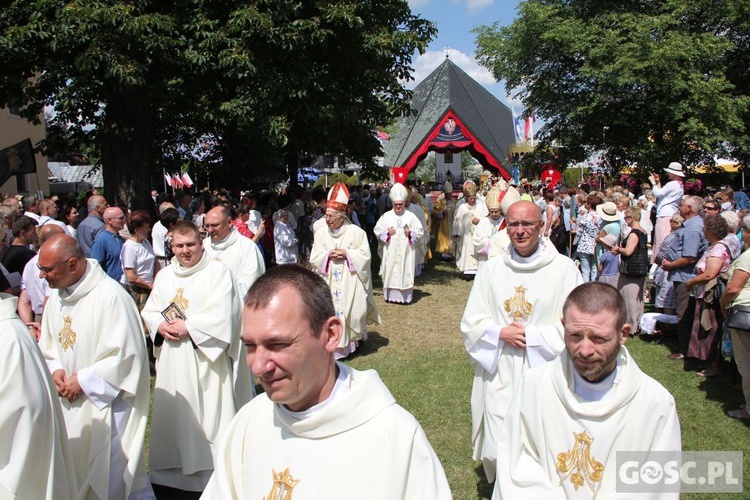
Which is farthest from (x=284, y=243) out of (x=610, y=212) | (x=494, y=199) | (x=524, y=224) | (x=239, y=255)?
(x=524, y=224)

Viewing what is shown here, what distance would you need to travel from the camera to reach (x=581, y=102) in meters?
22.8

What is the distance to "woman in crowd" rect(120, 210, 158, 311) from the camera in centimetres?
701

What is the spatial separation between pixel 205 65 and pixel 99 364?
25.5ft

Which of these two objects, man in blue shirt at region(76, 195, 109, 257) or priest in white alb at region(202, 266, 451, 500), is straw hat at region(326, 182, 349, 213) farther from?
priest in white alb at region(202, 266, 451, 500)

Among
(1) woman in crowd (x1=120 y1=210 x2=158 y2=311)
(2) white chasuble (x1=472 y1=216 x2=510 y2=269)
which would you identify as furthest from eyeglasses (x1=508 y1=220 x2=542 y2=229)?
(2) white chasuble (x1=472 y1=216 x2=510 y2=269)

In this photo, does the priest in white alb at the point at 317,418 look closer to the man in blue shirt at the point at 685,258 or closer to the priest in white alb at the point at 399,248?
the man in blue shirt at the point at 685,258

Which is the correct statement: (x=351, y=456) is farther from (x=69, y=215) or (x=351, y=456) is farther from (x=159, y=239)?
(x=69, y=215)

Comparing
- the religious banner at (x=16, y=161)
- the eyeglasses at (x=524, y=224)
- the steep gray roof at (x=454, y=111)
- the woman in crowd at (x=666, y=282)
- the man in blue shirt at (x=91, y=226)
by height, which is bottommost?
the woman in crowd at (x=666, y=282)

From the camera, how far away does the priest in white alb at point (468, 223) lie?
1419 cm

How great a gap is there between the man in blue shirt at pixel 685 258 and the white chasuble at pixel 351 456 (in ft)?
22.2

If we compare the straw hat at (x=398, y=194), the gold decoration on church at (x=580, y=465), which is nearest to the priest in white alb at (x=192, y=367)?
the gold decoration on church at (x=580, y=465)

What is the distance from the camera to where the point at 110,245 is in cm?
711

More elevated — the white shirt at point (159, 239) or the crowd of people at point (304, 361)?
the white shirt at point (159, 239)

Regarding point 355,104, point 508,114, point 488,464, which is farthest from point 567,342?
point 508,114
